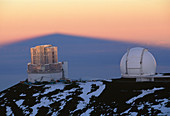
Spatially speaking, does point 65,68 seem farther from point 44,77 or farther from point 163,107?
point 163,107

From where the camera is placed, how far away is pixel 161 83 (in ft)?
182

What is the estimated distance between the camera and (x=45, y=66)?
237 feet

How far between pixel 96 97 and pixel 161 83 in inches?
435

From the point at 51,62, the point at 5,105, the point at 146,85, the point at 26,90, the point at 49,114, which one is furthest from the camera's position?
the point at 51,62

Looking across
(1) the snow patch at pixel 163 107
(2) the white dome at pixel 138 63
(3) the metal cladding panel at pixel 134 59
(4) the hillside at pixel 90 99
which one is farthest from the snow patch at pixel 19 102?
(1) the snow patch at pixel 163 107

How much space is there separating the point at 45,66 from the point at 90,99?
70.6 feet

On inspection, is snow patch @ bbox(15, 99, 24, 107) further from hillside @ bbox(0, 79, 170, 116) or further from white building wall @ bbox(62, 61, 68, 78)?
white building wall @ bbox(62, 61, 68, 78)

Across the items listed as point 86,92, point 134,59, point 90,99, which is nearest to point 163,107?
point 90,99

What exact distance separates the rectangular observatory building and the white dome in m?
17.1

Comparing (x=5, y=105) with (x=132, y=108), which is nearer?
(x=132, y=108)

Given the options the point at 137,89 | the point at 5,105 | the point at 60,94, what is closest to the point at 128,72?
the point at 137,89

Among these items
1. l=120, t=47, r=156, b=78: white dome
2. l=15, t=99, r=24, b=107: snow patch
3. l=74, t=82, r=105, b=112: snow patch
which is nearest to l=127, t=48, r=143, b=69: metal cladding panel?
l=120, t=47, r=156, b=78: white dome

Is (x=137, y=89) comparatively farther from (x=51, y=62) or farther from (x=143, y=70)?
(x=51, y=62)

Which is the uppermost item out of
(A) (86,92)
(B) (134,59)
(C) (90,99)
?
(B) (134,59)
